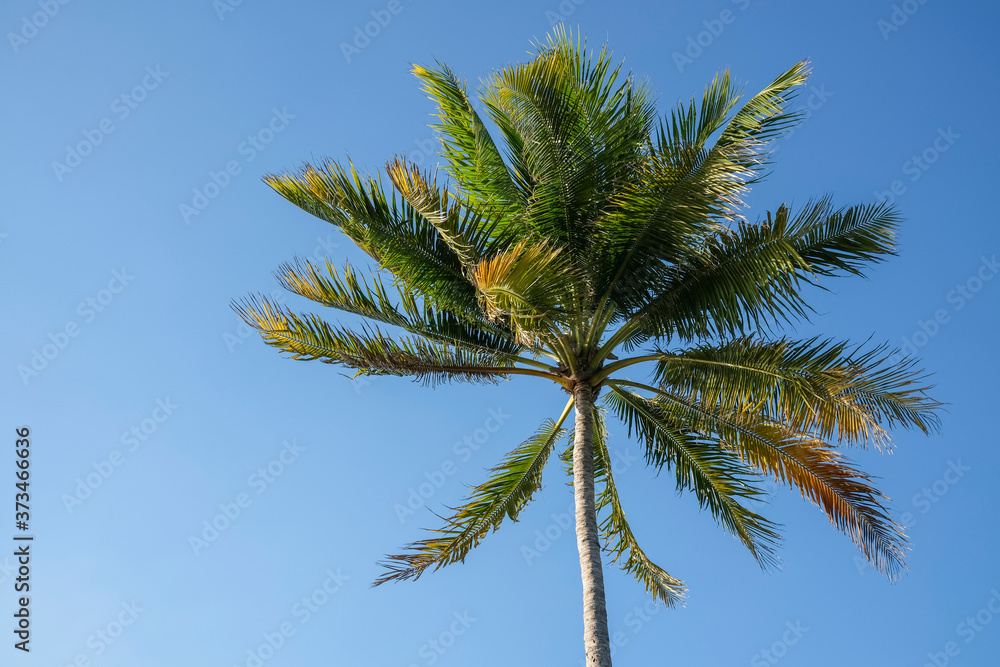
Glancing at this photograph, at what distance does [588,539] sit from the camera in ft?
31.9

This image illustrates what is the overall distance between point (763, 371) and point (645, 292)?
1.75 meters

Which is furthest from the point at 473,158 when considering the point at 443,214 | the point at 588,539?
the point at 588,539

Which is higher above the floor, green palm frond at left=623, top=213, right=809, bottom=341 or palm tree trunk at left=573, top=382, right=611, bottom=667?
green palm frond at left=623, top=213, right=809, bottom=341

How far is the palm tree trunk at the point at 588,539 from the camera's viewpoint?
29.4 feet

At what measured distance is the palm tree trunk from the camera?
8.96 metres

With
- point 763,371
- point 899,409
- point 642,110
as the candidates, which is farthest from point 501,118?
point 899,409

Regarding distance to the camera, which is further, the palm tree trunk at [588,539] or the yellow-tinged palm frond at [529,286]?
the palm tree trunk at [588,539]

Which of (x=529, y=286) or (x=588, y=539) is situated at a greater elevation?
(x=529, y=286)

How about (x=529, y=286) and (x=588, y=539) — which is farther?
(x=588, y=539)

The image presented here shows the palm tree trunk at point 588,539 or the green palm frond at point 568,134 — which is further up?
the green palm frond at point 568,134

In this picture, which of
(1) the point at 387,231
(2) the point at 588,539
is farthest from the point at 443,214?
(2) the point at 588,539

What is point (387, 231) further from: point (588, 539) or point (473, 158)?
point (588, 539)

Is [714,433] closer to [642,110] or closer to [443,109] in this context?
[642,110]

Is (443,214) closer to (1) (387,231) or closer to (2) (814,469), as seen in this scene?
(1) (387,231)
